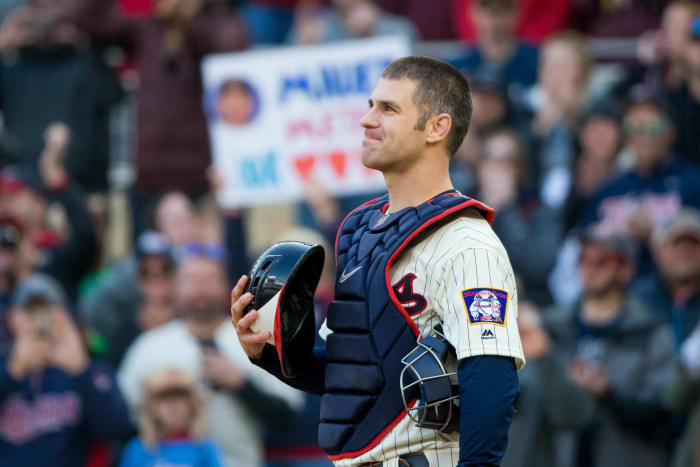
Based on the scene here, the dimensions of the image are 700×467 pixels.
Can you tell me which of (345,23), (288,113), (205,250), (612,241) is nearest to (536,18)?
(345,23)

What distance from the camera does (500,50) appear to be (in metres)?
9.38

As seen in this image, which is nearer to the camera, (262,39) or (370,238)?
(370,238)

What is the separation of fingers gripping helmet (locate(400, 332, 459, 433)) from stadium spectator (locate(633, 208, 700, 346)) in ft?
15.2

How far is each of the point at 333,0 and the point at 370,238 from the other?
6438 mm

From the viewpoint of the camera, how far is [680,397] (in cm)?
712

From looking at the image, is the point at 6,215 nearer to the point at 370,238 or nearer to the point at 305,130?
the point at 305,130

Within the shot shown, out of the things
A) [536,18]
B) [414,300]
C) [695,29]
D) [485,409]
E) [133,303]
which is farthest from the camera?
[536,18]

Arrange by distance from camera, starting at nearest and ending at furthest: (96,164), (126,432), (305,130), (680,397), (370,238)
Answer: (370,238) → (680,397) → (126,432) → (305,130) → (96,164)

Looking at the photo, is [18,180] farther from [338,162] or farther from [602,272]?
[602,272]

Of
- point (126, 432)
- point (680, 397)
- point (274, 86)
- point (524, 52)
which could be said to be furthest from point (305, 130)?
point (680, 397)

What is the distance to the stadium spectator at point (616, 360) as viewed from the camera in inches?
286

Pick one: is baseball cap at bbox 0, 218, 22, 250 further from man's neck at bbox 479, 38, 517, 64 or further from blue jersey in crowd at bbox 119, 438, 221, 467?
man's neck at bbox 479, 38, 517, 64

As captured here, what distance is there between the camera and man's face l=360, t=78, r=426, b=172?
3.61 m

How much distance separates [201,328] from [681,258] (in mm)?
3188
